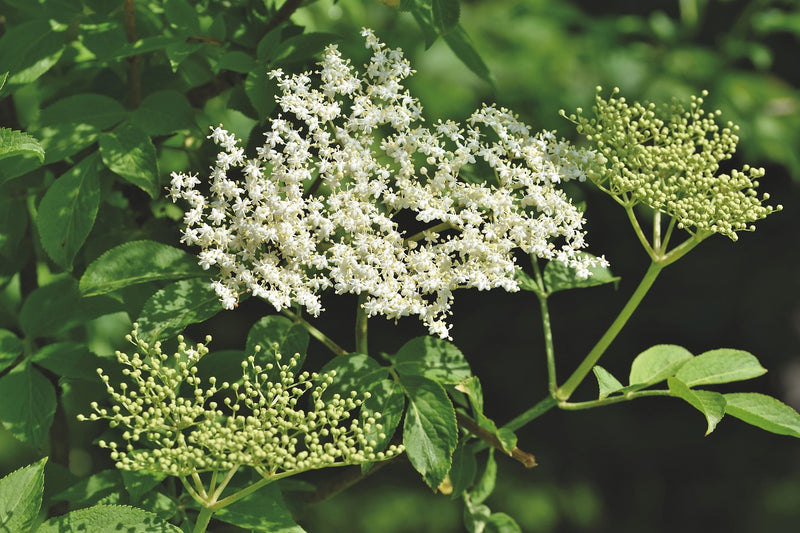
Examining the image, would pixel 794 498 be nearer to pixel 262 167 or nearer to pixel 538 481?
pixel 538 481

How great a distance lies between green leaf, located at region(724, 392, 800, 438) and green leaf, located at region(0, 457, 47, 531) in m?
1.18

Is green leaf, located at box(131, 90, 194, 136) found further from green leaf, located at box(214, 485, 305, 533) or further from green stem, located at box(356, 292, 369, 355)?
green leaf, located at box(214, 485, 305, 533)

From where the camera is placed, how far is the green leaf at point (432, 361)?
170 cm

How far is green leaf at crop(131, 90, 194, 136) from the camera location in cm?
179

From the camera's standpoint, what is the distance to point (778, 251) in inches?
201

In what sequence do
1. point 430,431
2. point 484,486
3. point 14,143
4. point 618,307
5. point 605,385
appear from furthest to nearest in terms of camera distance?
point 618,307
point 484,486
point 605,385
point 430,431
point 14,143

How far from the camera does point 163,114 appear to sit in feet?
5.93

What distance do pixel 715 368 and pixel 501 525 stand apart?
0.55 m

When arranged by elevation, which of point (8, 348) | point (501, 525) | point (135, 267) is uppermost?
point (135, 267)

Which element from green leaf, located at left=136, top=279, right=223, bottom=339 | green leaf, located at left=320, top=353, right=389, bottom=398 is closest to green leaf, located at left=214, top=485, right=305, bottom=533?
green leaf, located at left=320, top=353, right=389, bottom=398

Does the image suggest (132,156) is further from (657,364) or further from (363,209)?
(657,364)

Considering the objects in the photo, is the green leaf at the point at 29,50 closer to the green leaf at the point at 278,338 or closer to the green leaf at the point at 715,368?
the green leaf at the point at 278,338

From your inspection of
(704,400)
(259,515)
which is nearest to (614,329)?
(704,400)

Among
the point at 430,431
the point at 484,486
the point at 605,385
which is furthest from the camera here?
the point at 484,486
